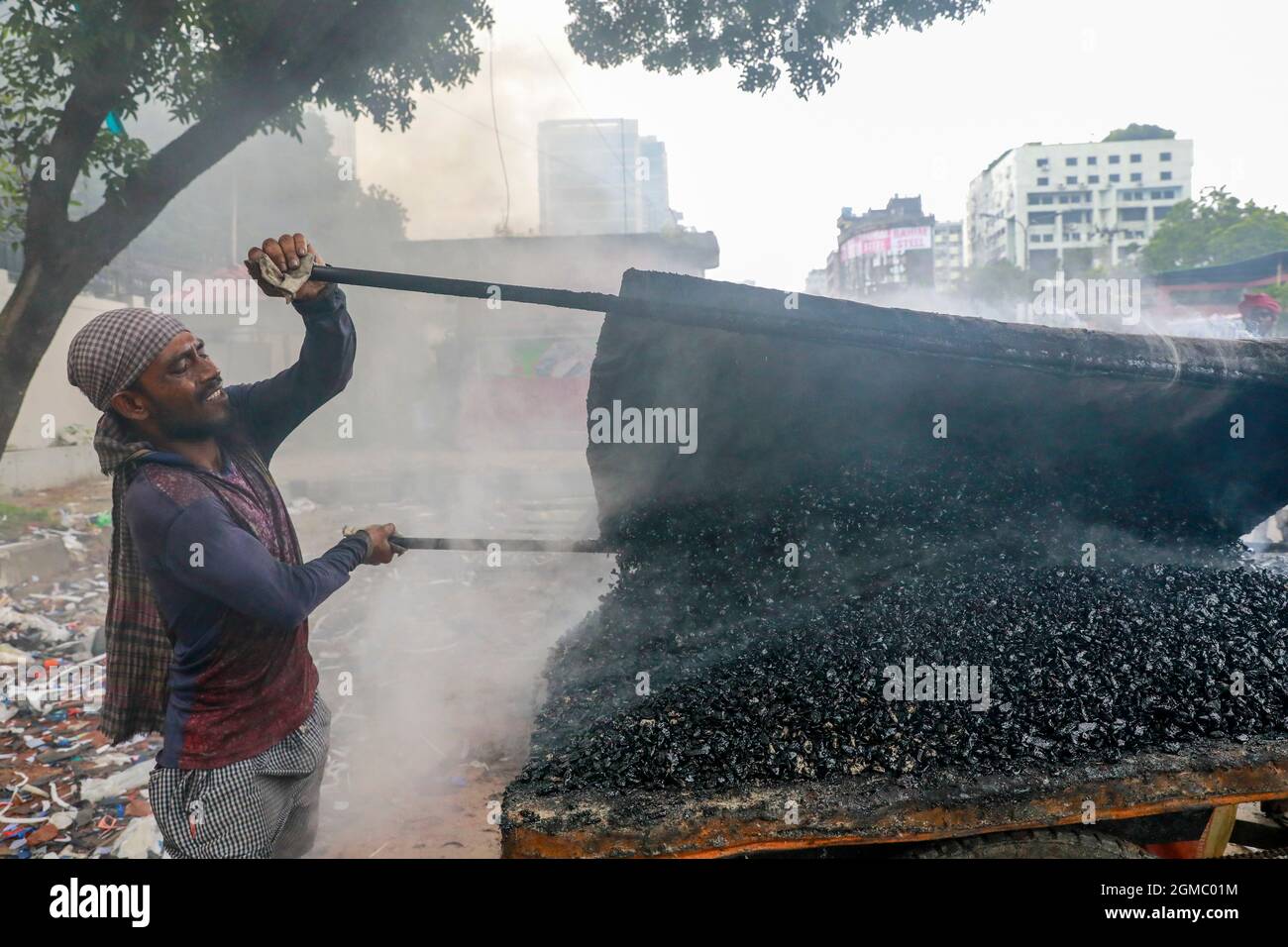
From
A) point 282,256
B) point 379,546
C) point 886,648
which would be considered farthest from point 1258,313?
point 282,256

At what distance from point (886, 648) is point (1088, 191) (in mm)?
96682

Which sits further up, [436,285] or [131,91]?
[131,91]

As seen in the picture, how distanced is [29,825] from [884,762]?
14.5 feet

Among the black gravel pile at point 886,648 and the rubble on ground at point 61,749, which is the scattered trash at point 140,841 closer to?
the rubble on ground at point 61,749

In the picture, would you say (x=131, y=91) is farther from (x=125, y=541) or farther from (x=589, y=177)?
(x=589, y=177)

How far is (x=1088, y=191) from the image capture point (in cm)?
8062

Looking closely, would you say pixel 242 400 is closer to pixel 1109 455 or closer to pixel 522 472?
pixel 1109 455

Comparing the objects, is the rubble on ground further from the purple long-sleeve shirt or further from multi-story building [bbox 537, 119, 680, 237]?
multi-story building [bbox 537, 119, 680, 237]

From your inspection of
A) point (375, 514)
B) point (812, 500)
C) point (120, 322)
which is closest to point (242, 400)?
point (120, 322)

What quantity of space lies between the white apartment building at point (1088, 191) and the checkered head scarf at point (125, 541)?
286ft

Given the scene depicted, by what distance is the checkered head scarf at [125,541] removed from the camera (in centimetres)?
207

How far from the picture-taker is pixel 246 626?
221 cm

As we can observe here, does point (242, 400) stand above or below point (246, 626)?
above

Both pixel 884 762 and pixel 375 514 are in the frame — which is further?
pixel 375 514
